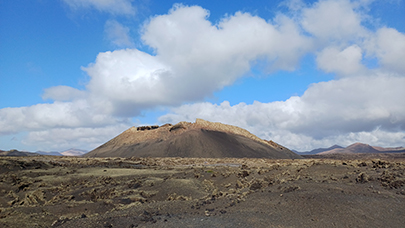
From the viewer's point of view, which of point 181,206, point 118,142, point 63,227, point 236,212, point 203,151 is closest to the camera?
point 63,227

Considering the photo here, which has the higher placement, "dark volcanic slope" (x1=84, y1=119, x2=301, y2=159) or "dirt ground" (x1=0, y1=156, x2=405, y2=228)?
"dark volcanic slope" (x1=84, y1=119, x2=301, y2=159)

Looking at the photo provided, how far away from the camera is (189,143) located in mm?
92562

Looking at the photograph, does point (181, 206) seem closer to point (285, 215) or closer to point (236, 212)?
point (236, 212)

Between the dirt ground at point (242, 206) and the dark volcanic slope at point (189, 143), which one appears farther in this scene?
the dark volcanic slope at point (189, 143)

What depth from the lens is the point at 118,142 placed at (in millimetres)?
109312

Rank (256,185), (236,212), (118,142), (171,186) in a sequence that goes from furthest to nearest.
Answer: (118,142) → (171,186) → (256,185) → (236,212)

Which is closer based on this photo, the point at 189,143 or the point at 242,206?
the point at 242,206

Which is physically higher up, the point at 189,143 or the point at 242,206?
the point at 189,143

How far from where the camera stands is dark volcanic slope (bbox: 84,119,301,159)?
3479 inches

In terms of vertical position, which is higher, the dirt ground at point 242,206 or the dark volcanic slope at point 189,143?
the dark volcanic slope at point 189,143

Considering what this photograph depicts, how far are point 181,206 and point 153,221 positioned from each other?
290 centimetres

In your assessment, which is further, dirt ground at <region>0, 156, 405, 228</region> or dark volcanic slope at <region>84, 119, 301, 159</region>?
dark volcanic slope at <region>84, 119, 301, 159</region>

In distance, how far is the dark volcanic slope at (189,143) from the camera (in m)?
88.4

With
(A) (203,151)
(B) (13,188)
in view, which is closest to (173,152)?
(A) (203,151)
